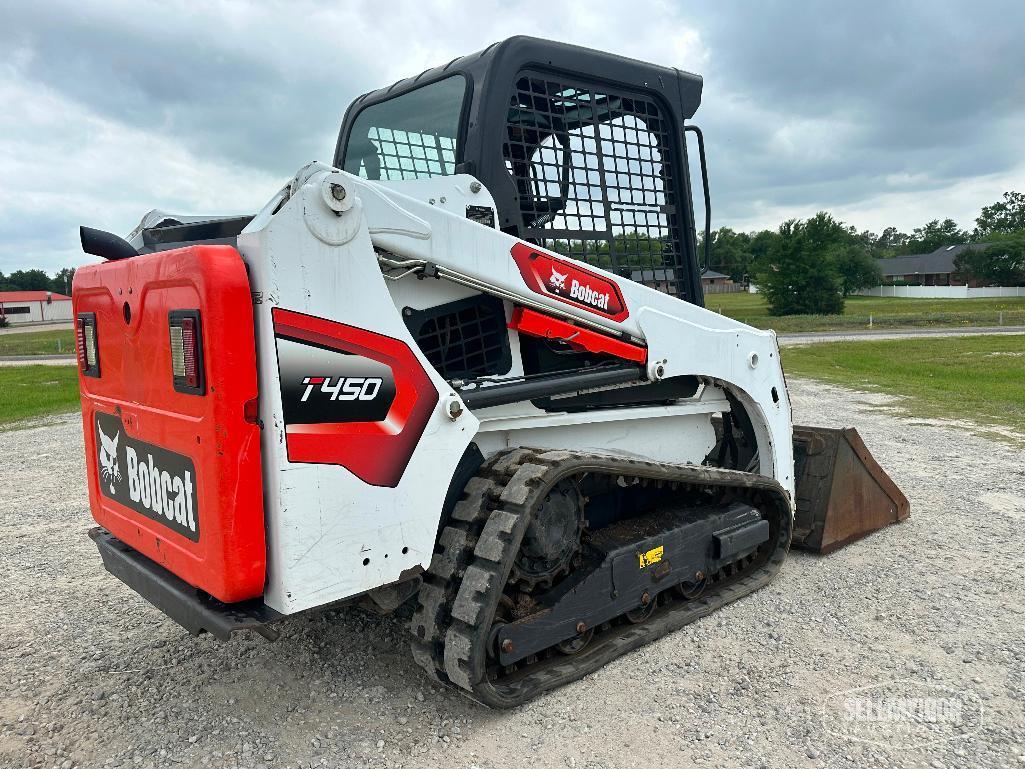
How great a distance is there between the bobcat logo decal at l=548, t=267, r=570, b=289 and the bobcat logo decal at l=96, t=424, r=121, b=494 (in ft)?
6.46

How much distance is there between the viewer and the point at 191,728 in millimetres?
3139

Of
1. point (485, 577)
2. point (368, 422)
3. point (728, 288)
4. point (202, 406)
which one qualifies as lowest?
point (485, 577)

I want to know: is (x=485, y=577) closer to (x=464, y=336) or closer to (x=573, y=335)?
(x=464, y=336)

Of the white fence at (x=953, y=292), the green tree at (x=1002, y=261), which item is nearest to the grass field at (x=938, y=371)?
the white fence at (x=953, y=292)

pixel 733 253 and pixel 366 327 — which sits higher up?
pixel 733 253

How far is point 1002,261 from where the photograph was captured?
71000mm

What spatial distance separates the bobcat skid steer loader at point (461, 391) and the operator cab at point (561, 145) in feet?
0.05

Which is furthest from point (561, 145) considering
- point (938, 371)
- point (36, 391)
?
point (36, 391)

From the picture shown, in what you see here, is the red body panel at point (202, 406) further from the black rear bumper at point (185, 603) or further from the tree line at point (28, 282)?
the tree line at point (28, 282)

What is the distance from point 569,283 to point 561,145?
0.83m

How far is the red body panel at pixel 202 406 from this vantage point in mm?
2576

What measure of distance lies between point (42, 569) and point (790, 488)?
15.9 feet

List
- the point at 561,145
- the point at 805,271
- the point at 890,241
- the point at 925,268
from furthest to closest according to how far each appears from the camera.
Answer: the point at 890,241, the point at 925,268, the point at 805,271, the point at 561,145

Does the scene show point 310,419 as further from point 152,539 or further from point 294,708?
point 294,708
